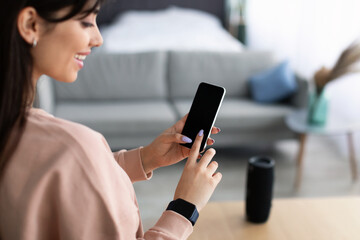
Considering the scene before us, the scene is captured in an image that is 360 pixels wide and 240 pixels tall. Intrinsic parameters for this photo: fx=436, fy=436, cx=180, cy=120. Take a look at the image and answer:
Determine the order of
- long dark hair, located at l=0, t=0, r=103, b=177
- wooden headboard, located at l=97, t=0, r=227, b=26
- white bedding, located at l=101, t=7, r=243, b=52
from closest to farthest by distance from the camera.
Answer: long dark hair, located at l=0, t=0, r=103, b=177 → white bedding, located at l=101, t=7, r=243, b=52 → wooden headboard, located at l=97, t=0, r=227, b=26

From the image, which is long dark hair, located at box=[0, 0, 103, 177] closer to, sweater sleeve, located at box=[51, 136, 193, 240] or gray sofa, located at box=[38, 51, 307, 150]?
sweater sleeve, located at box=[51, 136, 193, 240]

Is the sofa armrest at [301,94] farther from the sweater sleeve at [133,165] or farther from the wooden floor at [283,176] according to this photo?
the sweater sleeve at [133,165]

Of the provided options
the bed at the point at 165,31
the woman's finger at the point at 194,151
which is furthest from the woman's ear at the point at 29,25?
the bed at the point at 165,31

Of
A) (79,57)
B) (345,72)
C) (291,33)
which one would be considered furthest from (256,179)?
(291,33)

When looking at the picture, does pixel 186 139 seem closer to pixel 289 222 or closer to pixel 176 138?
pixel 176 138

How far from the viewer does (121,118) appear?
8.94ft

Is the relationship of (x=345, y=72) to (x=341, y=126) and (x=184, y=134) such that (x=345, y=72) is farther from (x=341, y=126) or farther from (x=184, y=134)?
(x=184, y=134)

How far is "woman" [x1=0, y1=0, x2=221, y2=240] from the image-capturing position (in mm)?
649

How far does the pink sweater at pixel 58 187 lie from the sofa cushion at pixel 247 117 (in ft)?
6.94

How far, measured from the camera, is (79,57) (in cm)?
77

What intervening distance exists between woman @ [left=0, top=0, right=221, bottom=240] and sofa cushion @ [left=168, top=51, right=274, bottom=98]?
2.44 metres

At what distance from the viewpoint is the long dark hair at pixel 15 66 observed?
24.7 inches

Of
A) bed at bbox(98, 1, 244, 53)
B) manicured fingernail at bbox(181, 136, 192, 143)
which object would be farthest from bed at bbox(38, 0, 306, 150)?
manicured fingernail at bbox(181, 136, 192, 143)

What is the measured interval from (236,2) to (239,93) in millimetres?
2100
